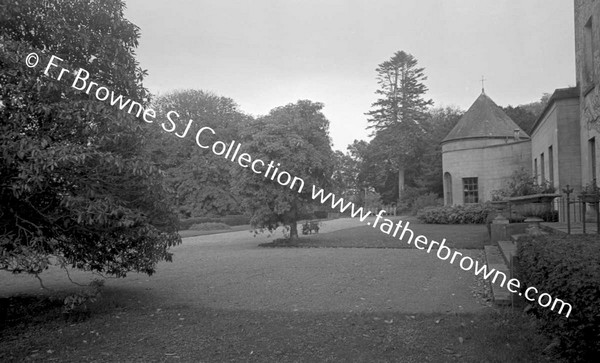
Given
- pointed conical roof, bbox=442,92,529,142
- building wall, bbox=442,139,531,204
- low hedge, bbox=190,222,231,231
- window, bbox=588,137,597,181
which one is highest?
pointed conical roof, bbox=442,92,529,142

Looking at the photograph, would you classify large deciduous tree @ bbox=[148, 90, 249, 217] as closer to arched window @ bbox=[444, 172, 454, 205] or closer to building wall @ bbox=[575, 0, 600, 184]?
arched window @ bbox=[444, 172, 454, 205]

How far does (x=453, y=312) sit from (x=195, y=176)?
36905mm

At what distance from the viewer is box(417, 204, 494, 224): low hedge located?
91.7 ft

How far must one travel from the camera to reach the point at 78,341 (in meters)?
5.57

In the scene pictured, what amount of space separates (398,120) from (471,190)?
21481 millimetres

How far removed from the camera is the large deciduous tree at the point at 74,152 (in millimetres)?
5605

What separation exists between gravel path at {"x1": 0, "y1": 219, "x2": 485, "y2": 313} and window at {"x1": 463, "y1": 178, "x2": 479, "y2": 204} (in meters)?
22.8

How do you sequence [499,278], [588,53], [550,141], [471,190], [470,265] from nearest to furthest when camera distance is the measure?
[499,278], [470,265], [588,53], [550,141], [471,190]

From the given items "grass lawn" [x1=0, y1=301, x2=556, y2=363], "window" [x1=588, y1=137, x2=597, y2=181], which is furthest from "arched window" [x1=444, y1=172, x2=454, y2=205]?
"grass lawn" [x1=0, y1=301, x2=556, y2=363]

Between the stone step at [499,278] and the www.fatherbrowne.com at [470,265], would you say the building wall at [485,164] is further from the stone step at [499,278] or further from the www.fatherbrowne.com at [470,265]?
the stone step at [499,278]

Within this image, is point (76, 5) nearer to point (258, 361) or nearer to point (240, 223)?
point (258, 361)

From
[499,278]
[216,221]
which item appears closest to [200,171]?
[216,221]

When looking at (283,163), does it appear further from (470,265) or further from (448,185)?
(448,185)

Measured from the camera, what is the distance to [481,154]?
33969mm
